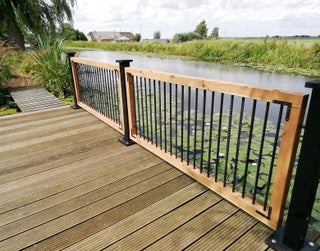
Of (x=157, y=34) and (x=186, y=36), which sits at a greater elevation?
(x=157, y=34)

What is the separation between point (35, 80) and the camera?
5977 mm

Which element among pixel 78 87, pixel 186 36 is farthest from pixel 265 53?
pixel 186 36

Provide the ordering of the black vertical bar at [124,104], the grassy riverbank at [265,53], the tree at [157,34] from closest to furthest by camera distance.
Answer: the black vertical bar at [124,104]
the grassy riverbank at [265,53]
the tree at [157,34]

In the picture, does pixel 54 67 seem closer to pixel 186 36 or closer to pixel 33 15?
pixel 33 15

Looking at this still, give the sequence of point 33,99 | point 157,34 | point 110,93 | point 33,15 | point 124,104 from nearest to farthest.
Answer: point 124,104
point 110,93
point 33,99
point 33,15
point 157,34

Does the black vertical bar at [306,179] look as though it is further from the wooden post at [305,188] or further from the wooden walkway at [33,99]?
the wooden walkway at [33,99]

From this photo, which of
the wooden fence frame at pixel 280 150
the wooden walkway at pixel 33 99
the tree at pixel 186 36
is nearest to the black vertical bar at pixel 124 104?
the wooden fence frame at pixel 280 150

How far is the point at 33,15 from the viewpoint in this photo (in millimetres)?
11047

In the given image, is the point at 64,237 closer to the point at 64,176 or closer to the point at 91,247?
the point at 91,247

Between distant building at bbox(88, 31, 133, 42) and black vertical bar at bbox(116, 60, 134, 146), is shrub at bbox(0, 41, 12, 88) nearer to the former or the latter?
black vertical bar at bbox(116, 60, 134, 146)

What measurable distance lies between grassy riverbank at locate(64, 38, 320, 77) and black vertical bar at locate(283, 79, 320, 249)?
8.30m

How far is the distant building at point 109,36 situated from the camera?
69775 mm

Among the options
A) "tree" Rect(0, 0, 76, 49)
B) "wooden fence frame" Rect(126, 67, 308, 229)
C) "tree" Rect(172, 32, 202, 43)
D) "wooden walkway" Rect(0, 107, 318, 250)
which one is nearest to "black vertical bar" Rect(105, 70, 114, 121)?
"wooden walkway" Rect(0, 107, 318, 250)

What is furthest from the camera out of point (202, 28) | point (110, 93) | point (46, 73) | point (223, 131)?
point (202, 28)
